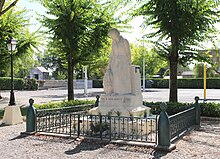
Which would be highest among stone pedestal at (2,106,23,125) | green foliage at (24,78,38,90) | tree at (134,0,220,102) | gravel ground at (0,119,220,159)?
tree at (134,0,220,102)

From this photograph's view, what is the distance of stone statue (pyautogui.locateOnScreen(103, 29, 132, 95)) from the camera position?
374 inches

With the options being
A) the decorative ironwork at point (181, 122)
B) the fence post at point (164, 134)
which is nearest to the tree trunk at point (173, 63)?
the decorative ironwork at point (181, 122)

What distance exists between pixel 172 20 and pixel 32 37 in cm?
1029

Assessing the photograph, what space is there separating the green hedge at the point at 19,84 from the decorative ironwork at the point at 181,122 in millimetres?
35190

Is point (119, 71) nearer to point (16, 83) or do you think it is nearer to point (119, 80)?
point (119, 80)

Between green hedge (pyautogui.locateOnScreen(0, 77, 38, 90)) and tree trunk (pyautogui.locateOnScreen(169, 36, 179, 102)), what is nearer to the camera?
tree trunk (pyautogui.locateOnScreen(169, 36, 179, 102))

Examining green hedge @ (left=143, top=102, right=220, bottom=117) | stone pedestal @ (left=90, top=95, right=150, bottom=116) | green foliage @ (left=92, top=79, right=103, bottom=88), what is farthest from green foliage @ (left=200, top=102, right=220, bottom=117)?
green foliage @ (left=92, top=79, right=103, bottom=88)

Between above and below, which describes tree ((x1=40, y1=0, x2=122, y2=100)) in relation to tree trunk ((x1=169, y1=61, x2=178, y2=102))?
above

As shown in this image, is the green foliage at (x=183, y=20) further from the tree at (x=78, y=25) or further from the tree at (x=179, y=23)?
the tree at (x=78, y=25)

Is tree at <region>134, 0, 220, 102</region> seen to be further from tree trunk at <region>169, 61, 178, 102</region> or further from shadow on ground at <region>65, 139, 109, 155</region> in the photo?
shadow on ground at <region>65, 139, 109, 155</region>

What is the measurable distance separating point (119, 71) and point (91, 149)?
11.1 feet

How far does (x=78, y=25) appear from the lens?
14.6m

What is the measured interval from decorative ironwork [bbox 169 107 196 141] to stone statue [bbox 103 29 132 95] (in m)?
2.01

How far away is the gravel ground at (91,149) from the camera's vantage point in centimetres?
625
